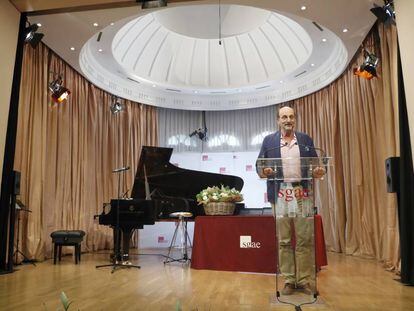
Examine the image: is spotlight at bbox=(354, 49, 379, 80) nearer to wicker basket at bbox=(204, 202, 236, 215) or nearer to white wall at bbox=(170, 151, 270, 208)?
wicker basket at bbox=(204, 202, 236, 215)

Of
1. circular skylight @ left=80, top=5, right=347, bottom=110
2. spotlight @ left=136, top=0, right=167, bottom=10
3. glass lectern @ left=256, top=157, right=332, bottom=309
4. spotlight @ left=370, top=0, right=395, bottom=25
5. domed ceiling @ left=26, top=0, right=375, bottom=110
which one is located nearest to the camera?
glass lectern @ left=256, top=157, right=332, bottom=309

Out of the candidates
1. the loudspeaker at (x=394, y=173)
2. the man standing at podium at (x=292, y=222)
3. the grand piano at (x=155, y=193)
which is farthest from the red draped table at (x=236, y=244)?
the man standing at podium at (x=292, y=222)

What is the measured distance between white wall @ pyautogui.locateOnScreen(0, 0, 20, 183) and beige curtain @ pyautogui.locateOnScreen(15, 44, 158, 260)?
1.98m

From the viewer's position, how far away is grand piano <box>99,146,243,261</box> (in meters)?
5.25

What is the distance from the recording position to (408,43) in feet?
11.2

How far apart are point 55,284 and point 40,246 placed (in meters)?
2.45

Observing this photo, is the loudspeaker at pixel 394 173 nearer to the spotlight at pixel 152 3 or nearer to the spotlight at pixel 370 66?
the spotlight at pixel 370 66

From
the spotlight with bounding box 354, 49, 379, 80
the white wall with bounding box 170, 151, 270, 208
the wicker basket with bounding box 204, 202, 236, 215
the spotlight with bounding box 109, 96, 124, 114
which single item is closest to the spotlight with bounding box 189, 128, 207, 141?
the white wall with bounding box 170, 151, 270, 208

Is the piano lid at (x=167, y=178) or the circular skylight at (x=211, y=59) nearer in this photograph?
the piano lid at (x=167, y=178)

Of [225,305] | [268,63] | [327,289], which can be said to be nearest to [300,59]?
[268,63]

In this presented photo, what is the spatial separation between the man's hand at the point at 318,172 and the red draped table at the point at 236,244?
1.77 m

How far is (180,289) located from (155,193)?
112 inches

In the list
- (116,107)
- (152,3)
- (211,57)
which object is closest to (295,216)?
(152,3)

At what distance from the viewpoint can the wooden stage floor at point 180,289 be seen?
292 cm
